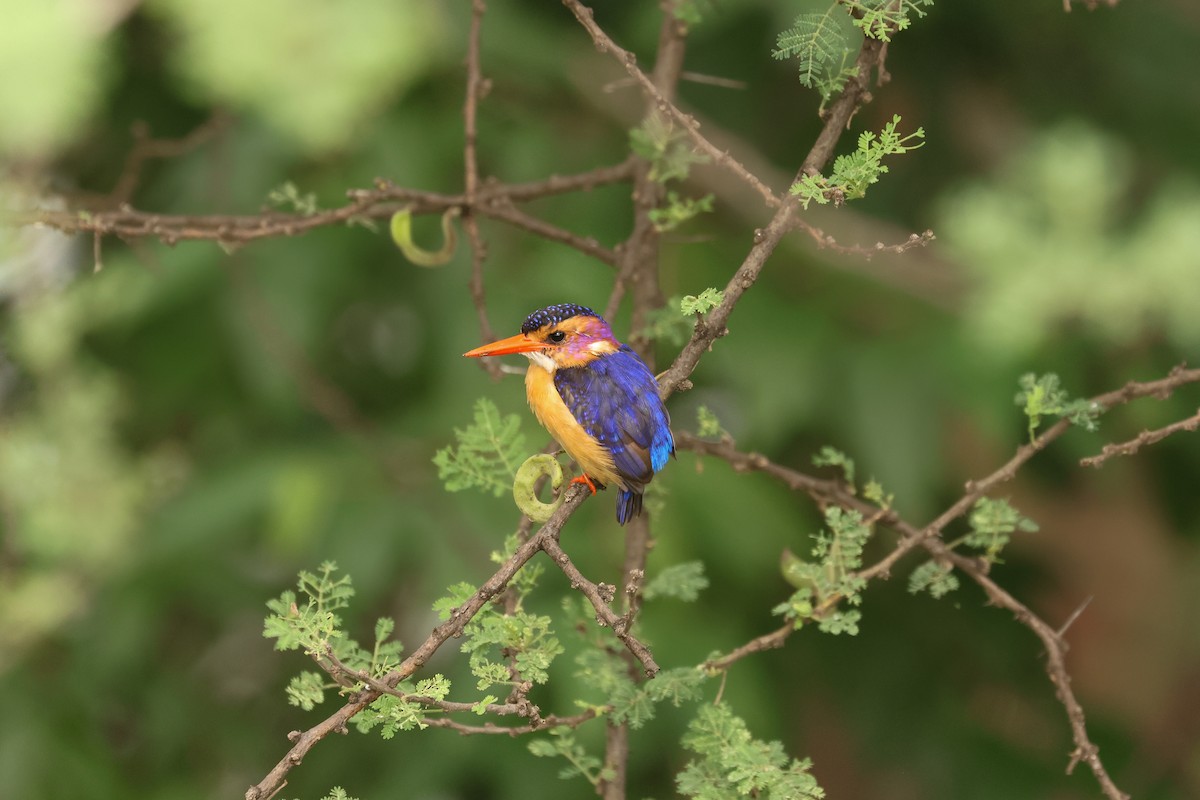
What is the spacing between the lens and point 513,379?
296 centimetres

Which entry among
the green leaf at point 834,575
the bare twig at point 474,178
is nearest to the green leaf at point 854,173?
the green leaf at point 834,575

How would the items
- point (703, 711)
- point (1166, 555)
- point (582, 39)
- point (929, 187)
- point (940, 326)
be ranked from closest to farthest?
point (703, 711) < point (940, 326) < point (582, 39) < point (929, 187) < point (1166, 555)

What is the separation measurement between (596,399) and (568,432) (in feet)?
0.17

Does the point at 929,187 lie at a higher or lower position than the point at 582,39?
lower

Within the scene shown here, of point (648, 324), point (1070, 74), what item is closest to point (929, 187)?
point (1070, 74)

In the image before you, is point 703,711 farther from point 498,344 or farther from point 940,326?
point 940,326

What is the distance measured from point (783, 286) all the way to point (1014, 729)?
1657mm

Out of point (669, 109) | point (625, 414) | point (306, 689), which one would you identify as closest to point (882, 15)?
point (669, 109)

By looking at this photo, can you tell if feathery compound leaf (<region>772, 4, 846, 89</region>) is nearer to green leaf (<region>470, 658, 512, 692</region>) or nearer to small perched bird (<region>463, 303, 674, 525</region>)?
small perched bird (<region>463, 303, 674, 525</region>)

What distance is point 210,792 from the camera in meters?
3.77

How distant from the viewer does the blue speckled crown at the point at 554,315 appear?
1.63 metres

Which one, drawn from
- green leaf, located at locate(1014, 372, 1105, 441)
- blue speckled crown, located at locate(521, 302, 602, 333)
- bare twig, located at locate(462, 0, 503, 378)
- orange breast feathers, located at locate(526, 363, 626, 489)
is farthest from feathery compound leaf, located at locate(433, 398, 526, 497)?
green leaf, located at locate(1014, 372, 1105, 441)

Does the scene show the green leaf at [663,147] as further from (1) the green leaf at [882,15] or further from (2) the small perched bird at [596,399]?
(1) the green leaf at [882,15]

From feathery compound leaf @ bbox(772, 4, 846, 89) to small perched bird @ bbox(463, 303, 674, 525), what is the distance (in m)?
0.39
